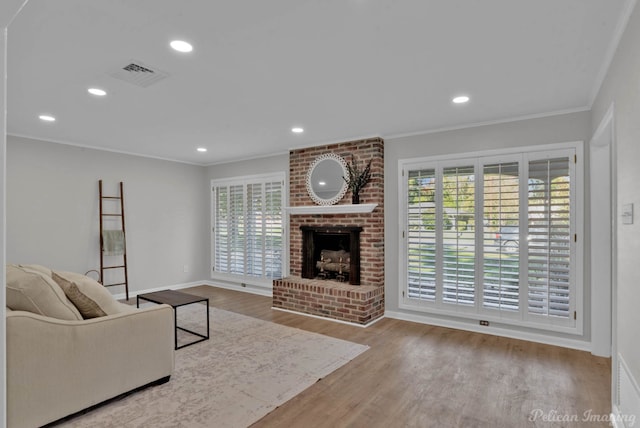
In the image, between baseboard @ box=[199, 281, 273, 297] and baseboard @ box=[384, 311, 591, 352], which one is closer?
baseboard @ box=[384, 311, 591, 352]

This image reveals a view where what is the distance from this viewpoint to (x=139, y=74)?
8.84 ft

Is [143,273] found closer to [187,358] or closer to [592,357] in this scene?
[187,358]

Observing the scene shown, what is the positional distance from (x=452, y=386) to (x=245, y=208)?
449cm

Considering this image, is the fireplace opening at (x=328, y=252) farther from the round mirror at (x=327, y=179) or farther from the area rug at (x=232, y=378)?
the area rug at (x=232, y=378)

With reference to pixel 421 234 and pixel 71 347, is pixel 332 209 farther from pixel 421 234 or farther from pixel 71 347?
pixel 71 347

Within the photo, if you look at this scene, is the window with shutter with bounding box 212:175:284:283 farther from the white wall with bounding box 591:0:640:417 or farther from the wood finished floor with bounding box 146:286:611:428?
the white wall with bounding box 591:0:640:417

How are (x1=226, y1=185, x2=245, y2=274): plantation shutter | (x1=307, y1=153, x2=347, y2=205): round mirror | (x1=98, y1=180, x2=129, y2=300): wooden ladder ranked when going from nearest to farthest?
(x1=307, y1=153, x2=347, y2=205): round mirror → (x1=98, y1=180, x2=129, y2=300): wooden ladder → (x1=226, y1=185, x2=245, y2=274): plantation shutter

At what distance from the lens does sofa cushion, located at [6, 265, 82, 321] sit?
7.28 feet

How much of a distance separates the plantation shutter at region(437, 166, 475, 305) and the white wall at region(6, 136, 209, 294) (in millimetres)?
4660

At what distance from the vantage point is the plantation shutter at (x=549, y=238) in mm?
3553

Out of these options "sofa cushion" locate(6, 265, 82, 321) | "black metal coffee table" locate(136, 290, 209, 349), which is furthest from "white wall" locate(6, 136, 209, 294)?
"sofa cushion" locate(6, 265, 82, 321)

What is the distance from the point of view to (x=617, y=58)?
7.10ft

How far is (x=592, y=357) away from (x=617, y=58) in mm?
2700

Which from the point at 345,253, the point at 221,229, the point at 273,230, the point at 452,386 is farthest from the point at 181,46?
the point at 221,229
